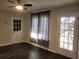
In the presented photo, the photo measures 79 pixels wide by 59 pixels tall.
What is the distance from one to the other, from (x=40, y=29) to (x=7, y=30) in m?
2.31

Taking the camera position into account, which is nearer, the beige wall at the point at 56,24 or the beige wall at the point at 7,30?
the beige wall at the point at 56,24

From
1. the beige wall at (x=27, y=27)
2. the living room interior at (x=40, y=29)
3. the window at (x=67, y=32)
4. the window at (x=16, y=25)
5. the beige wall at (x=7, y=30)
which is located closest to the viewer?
the living room interior at (x=40, y=29)

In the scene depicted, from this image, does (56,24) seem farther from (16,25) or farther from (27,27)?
(16,25)

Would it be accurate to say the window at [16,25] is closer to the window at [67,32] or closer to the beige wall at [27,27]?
the beige wall at [27,27]

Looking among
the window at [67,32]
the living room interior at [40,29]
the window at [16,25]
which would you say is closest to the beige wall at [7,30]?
the living room interior at [40,29]

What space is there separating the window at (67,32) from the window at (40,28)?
3.39 feet

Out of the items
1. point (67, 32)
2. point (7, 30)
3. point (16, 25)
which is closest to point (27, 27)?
point (16, 25)

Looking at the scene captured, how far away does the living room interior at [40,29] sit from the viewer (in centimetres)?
373

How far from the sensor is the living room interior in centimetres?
373

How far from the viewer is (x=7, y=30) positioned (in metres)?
6.02

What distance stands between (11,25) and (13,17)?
0.59 meters

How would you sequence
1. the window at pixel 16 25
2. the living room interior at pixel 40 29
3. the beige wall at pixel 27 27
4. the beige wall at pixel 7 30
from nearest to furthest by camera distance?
the living room interior at pixel 40 29 → the beige wall at pixel 27 27 → the beige wall at pixel 7 30 → the window at pixel 16 25

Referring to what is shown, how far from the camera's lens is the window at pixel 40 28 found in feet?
16.7

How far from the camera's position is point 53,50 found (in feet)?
15.5
